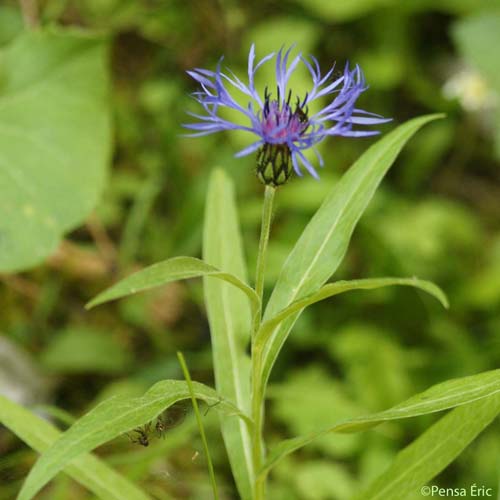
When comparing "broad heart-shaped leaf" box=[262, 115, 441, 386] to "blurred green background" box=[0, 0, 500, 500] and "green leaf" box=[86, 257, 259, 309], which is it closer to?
"green leaf" box=[86, 257, 259, 309]

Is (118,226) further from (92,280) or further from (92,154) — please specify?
(92,154)

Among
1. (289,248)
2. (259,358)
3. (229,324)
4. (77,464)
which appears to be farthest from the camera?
(289,248)

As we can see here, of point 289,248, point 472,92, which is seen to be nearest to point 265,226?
point 289,248

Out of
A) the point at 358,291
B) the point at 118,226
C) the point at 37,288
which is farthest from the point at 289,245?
the point at 37,288

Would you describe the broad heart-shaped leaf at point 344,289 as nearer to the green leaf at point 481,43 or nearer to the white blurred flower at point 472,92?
the green leaf at point 481,43

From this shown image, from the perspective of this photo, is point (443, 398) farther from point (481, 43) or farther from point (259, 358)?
point (481, 43)

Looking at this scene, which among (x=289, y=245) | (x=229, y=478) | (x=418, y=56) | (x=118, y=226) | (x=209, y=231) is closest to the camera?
(x=209, y=231)

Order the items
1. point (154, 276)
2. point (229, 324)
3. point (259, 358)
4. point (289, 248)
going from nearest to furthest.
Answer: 1. point (154, 276)
2. point (259, 358)
3. point (229, 324)
4. point (289, 248)
